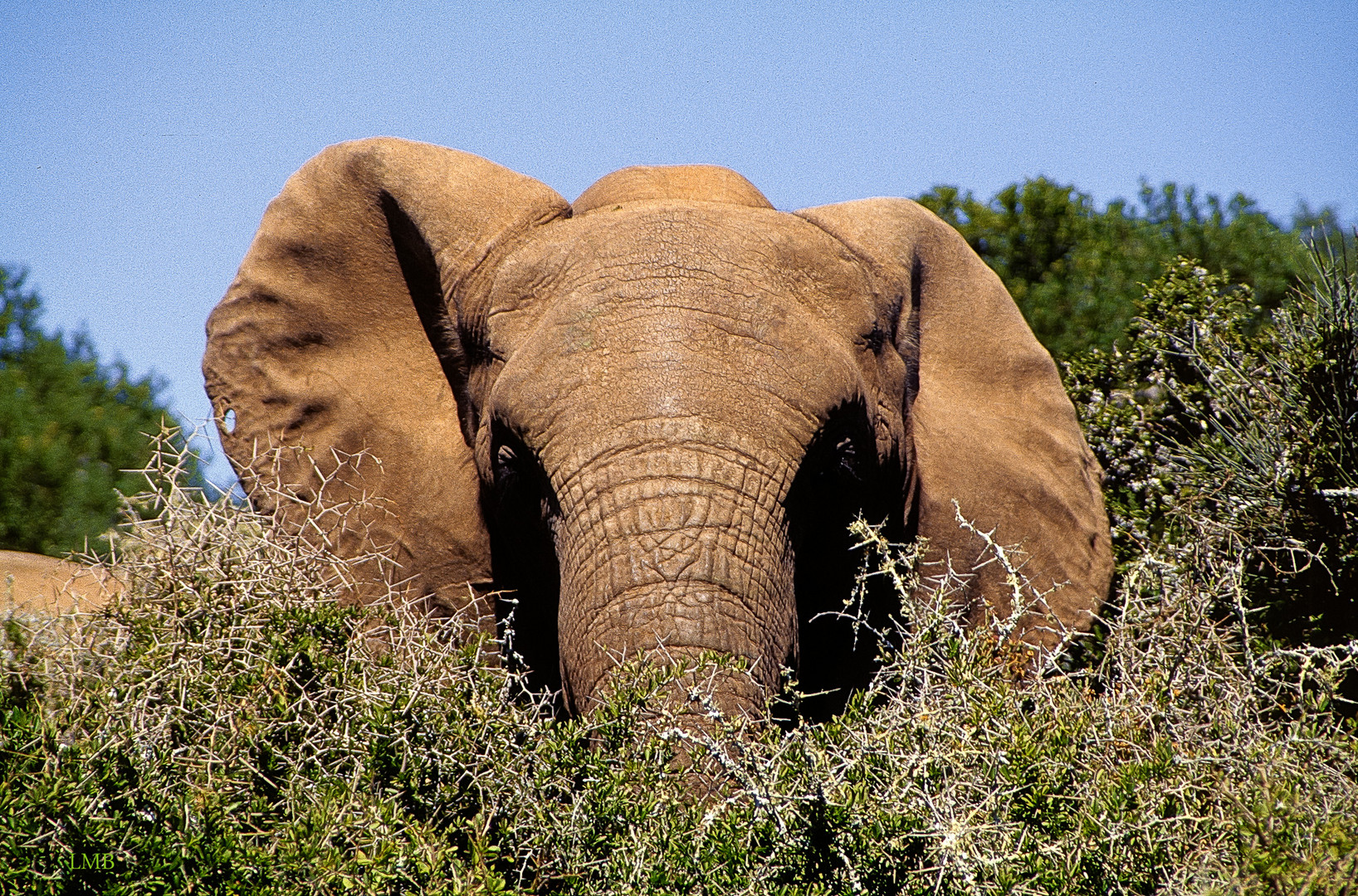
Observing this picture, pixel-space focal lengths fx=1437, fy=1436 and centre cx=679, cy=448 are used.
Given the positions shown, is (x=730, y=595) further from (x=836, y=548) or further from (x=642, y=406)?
(x=836, y=548)

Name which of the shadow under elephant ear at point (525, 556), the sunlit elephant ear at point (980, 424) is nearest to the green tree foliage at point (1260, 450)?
the sunlit elephant ear at point (980, 424)

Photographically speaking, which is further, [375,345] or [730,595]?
[375,345]

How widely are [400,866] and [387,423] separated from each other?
272cm

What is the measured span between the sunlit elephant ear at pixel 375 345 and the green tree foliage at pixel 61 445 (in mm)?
3963

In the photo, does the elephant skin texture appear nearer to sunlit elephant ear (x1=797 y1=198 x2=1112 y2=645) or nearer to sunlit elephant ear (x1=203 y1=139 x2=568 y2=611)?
sunlit elephant ear (x1=203 y1=139 x2=568 y2=611)

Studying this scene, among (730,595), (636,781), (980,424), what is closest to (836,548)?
(730,595)

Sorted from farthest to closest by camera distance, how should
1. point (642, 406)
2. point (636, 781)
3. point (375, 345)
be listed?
point (375, 345)
point (642, 406)
point (636, 781)

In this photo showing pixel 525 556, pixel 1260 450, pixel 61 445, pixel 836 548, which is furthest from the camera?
pixel 61 445

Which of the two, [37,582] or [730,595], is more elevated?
[730,595]

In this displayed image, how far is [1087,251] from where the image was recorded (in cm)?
971

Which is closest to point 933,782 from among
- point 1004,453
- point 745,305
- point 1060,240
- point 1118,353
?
point 745,305

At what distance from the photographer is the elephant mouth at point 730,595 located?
357 centimetres

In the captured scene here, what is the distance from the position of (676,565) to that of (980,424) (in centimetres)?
206

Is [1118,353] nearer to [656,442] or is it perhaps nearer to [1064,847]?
[656,442]
